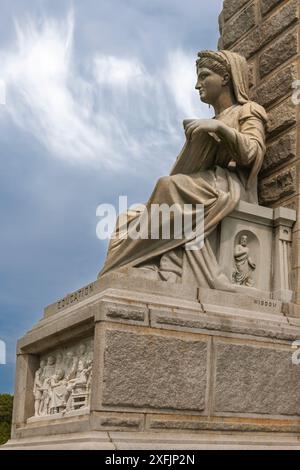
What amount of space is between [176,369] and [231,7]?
15.8 ft

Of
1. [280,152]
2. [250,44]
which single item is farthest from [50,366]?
[250,44]

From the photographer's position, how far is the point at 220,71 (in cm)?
734

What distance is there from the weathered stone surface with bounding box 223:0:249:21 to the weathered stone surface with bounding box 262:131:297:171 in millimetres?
1998

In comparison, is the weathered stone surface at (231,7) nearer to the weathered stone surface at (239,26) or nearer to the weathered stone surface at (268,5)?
the weathered stone surface at (239,26)

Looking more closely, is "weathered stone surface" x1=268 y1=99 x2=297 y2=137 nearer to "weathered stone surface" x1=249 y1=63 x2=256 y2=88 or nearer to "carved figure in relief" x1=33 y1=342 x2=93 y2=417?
"weathered stone surface" x1=249 y1=63 x2=256 y2=88

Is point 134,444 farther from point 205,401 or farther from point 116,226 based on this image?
point 116,226

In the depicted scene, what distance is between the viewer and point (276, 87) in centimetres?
771

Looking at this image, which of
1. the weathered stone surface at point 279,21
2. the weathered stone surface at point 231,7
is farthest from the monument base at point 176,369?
the weathered stone surface at point 231,7

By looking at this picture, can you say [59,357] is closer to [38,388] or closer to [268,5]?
[38,388]

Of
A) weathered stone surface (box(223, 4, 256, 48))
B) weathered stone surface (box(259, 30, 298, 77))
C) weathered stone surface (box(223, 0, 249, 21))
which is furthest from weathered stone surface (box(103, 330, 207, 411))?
weathered stone surface (box(223, 0, 249, 21))

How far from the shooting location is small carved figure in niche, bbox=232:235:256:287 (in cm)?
657

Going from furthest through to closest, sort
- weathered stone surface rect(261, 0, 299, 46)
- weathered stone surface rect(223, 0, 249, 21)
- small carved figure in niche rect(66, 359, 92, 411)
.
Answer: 1. weathered stone surface rect(223, 0, 249, 21)
2. weathered stone surface rect(261, 0, 299, 46)
3. small carved figure in niche rect(66, 359, 92, 411)
